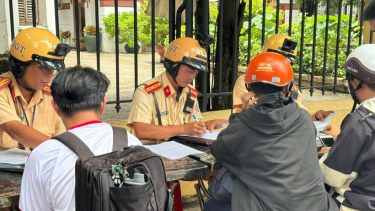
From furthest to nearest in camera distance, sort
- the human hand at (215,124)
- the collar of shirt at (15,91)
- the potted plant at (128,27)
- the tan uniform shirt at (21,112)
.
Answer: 1. the potted plant at (128,27)
2. the human hand at (215,124)
3. the collar of shirt at (15,91)
4. the tan uniform shirt at (21,112)

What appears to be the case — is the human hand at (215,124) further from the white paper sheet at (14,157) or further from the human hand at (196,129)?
the white paper sheet at (14,157)

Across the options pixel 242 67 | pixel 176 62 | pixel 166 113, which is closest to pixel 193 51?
pixel 176 62

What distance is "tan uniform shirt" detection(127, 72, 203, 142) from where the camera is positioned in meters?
3.50

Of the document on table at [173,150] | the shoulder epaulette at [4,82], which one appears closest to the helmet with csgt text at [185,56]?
the document on table at [173,150]

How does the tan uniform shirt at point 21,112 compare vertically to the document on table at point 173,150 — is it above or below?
above

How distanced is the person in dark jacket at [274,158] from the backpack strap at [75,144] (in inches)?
35.2

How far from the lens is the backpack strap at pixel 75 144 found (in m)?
1.77

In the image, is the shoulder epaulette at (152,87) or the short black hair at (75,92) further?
the shoulder epaulette at (152,87)

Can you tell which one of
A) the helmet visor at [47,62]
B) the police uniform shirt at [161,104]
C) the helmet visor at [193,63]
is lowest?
the police uniform shirt at [161,104]

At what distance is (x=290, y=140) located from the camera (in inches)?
91.7

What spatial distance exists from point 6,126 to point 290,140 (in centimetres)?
185

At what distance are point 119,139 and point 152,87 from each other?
167cm

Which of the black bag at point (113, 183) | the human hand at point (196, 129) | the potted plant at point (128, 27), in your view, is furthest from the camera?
the potted plant at point (128, 27)

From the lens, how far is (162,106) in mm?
3670
